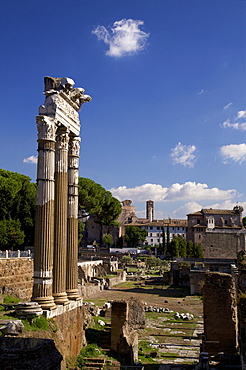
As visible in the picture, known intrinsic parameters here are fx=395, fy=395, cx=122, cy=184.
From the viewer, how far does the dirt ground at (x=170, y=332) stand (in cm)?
1343

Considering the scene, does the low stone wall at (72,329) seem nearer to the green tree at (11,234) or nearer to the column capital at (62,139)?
the column capital at (62,139)

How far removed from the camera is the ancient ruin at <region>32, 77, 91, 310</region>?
10.2 meters

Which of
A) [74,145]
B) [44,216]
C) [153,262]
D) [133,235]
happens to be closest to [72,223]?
[44,216]

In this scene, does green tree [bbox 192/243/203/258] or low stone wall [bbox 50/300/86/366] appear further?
green tree [bbox 192/243/203/258]

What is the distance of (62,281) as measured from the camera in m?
11.1

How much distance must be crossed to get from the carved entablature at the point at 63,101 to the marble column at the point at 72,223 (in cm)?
62

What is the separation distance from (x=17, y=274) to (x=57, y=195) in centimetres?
1016

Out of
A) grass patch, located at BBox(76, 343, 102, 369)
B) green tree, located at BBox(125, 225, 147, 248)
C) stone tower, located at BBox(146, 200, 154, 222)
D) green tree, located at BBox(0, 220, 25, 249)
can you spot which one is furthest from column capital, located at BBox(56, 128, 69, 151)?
stone tower, located at BBox(146, 200, 154, 222)

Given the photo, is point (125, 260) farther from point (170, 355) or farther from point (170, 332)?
point (170, 355)

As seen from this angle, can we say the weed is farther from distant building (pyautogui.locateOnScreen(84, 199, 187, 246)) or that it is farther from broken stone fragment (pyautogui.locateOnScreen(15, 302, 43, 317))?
distant building (pyautogui.locateOnScreen(84, 199, 187, 246))

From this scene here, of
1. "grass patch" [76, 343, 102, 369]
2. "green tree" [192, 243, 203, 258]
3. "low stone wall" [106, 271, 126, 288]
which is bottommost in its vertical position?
"low stone wall" [106, 271, 126, 288]

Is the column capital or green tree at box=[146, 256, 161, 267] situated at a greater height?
the column capital

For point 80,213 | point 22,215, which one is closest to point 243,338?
point 22,215

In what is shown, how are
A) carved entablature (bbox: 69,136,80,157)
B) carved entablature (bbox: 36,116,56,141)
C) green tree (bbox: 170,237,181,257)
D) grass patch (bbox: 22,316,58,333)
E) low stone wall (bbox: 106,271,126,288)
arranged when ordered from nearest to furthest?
1. grass patch (bbox: 22,316,58,333)
2. carved entablature (bbox: 36,116,56,141)
3. carved entablature (bbox: 69,136,80,157)
4. low stone wall (bbox: 106,271,126,288)
5. green tree (bbox: 170,237,181,257)
